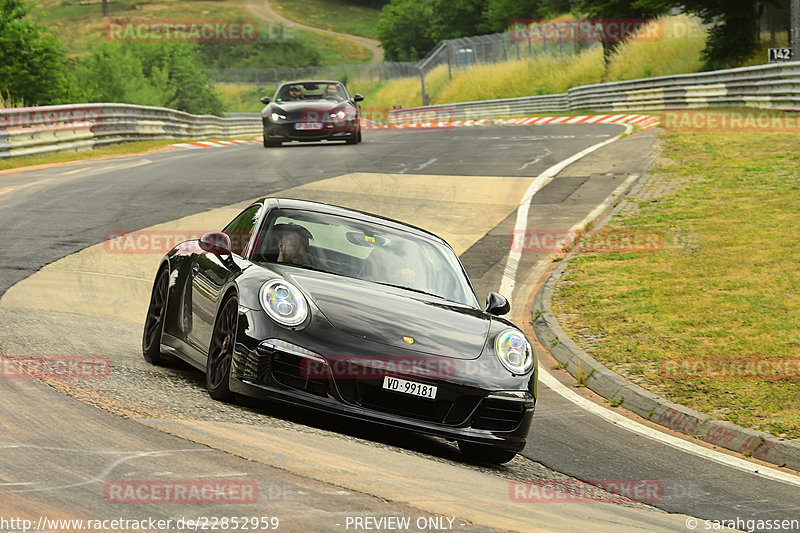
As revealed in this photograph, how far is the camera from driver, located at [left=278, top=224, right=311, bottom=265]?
290 inches

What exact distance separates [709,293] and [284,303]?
7181 mm

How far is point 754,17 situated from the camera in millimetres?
37688

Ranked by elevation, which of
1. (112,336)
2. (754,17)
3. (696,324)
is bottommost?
(696,324)

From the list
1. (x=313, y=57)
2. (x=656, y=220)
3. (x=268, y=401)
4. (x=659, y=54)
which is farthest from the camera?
(x=313, y=57)

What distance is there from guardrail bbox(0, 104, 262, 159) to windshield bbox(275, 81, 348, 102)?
5.22 m

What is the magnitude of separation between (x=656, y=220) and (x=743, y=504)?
33.8ft

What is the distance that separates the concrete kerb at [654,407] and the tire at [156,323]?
383 cm

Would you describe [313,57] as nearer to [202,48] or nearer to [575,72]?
[202,48]

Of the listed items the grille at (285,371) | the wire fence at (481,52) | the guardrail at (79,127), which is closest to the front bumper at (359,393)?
the grille at (285,371)

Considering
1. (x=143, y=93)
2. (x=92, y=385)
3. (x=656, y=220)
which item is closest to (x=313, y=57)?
(x=143, y=93)

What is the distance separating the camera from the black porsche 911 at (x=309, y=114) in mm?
26266

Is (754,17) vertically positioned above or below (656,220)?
above

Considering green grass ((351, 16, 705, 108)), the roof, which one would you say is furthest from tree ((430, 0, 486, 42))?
the roof

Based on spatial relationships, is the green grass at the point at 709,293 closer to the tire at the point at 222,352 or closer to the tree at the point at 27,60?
the tire at the point at 222,352
